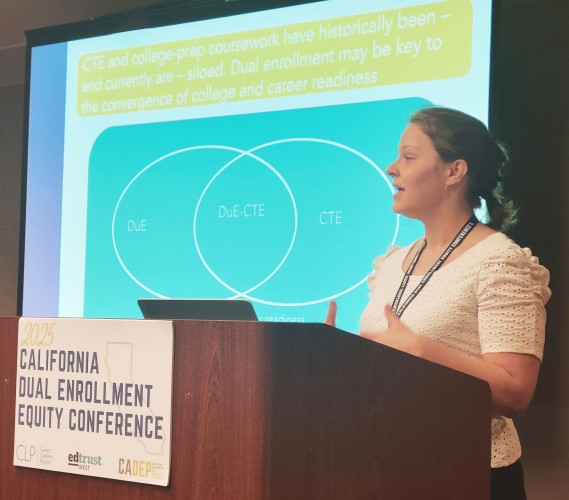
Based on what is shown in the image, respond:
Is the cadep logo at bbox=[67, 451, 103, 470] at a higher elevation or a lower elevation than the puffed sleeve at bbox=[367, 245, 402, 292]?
lower

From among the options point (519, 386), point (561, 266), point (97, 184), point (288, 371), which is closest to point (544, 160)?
point (561, 266)

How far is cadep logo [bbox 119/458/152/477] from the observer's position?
0.97 meters

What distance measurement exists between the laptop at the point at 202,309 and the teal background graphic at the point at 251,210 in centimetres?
102

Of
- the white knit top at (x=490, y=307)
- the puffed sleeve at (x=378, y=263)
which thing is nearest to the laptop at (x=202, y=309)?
the white knit top at (x=490, y=307)

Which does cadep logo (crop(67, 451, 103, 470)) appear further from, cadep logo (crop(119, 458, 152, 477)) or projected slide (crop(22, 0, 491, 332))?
projected slide (crop(22, 0, 491, 332))

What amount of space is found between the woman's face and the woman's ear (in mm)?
14

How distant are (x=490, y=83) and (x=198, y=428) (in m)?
1.57

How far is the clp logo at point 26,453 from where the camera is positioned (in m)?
1.06

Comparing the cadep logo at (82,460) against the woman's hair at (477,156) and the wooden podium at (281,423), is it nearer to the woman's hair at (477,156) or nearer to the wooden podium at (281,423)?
the wooden podium at (281,423)

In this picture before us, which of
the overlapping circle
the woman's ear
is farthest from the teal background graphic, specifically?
the woman's ear

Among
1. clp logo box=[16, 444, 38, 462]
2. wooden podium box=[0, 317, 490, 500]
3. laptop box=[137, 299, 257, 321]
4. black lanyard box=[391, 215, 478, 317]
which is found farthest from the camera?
black lanyard box=[391, 215, 478, 317]

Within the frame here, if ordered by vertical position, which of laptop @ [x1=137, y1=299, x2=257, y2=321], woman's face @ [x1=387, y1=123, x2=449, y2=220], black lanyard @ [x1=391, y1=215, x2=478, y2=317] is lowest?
laptop @ [x1=137, y1=299, x2=257, y2=321]

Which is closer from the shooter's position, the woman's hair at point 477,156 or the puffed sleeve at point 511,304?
the puffed sleeve at point 511,304

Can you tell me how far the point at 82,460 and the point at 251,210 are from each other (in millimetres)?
1734
